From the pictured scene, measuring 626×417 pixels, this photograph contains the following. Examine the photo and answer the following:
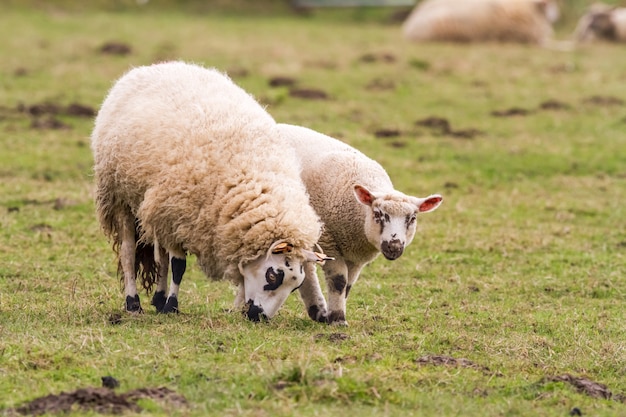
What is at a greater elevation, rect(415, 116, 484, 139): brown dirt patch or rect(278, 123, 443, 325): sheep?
rect(278, 123, 443, 325): sheep

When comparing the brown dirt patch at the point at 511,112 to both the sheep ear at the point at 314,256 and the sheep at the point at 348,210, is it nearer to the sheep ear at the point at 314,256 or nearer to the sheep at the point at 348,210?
the sheep at the point at 348,210

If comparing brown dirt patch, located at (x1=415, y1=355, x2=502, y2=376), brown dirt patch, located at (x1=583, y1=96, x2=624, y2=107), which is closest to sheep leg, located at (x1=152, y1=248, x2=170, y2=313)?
brown dirt patch, located at (x1=415, y1=355, x2=502, y2=376)

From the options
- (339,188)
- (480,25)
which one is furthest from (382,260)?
(480,25)

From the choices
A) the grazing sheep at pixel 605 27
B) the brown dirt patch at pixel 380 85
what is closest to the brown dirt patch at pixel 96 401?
the brown dirt patch at pixel 380 85

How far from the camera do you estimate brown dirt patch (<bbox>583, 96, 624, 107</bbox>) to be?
A: 19.0 m

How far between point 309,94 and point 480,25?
26.8ft

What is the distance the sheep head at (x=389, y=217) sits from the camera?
8.21 meters

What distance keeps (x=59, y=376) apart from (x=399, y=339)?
266 cm

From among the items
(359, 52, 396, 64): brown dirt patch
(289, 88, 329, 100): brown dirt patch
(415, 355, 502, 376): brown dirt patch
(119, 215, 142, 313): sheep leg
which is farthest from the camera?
(359, 52, 396, 64): brown dirt patch

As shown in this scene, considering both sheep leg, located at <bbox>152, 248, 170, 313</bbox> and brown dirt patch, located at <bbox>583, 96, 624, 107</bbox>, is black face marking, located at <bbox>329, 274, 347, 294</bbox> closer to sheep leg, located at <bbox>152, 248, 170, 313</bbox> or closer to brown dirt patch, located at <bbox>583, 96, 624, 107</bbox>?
sheep leg, located at <bbox>152, 248, 170, 313</bbox>

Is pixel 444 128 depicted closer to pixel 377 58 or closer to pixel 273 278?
pixel 377 58

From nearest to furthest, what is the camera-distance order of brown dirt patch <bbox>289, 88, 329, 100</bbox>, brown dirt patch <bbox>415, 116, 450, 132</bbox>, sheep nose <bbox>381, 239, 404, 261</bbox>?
sheep nose <bbox>381, 239, 404, 261</bbox>
brown dirt patch <bbox>415, 116, 450, 132</bbox>
brown dirt patch <bbox>289, 88, 329, 100</bbox>

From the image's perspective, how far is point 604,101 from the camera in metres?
19.0

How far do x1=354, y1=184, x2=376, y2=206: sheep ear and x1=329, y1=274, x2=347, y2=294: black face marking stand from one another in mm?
713
